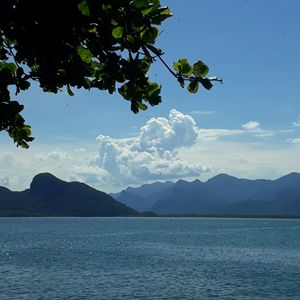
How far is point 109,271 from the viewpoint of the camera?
85.6 meters

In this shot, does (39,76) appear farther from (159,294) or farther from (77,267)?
(77,267)

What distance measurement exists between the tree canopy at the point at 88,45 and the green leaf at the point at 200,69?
11mm

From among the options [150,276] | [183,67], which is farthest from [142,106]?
[150,276]

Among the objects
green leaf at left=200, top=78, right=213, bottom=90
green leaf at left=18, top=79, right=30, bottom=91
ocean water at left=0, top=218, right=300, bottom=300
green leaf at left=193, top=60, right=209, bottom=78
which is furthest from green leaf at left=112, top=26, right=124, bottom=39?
ocean water at left=0, top=218, right=300, bottom=300

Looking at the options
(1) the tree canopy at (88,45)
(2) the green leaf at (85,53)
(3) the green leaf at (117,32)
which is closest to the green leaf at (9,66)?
(1) the tree canopy at (88,45)

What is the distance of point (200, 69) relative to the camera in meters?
5.84

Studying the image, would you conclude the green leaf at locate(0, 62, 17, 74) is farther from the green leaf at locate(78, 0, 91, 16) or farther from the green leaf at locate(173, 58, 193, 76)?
the green leaf at locate(173, 58, 193, 76)

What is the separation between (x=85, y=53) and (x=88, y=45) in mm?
116

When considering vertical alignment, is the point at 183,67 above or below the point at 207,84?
above

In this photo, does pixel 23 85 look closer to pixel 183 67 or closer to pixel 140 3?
pixel 183 67

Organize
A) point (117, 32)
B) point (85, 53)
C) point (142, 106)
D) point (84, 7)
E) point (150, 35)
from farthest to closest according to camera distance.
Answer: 1. point (142, 106)
2. point (85, 53)
3. point (150, 35)
4. point (117, 32)
5. point (84, 7)

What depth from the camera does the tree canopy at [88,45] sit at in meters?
5.22

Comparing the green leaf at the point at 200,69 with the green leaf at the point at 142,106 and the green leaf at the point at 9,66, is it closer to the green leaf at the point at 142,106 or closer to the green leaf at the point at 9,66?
the green leaf at the point at 142,106

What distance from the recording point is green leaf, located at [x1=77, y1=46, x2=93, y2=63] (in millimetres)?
5734
